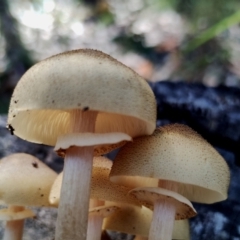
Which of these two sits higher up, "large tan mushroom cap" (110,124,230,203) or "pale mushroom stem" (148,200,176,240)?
"large tan mushroom cap" (110,124,230,203)

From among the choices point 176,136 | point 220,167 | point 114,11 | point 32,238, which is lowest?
point 32,238

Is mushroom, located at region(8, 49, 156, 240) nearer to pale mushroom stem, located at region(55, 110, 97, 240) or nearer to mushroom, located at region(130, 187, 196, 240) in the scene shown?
pale mushroom stem, located at region(55, 110, 97, 240)

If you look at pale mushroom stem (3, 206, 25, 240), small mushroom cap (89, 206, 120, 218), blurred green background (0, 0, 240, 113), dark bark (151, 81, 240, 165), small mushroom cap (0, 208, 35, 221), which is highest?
blurred green background (0, 0, 240, 113)

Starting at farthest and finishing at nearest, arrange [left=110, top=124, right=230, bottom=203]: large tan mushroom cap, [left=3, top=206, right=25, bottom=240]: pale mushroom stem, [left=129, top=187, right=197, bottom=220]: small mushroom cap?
1. [left=3, top=206, right=25, bottom=240]: pale mushroom stem
2. [left=129, top=187, right=197, bottom=220]: small mushroom cap
3. [left=110, top=124, right=230, bottom=203]: large tan mushroom cap

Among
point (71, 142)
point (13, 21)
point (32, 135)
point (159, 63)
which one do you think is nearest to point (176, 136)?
point (71, 142)

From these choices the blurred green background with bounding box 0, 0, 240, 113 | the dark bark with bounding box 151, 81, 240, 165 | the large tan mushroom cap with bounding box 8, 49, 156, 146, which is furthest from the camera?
the blurred green background with bounding box 0, 0, 240, 113

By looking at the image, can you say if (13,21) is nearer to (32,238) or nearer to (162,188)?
(32,238)

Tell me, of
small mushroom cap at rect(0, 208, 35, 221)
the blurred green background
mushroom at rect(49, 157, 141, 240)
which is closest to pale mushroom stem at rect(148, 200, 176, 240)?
mushroom at rect(49, 157, 141, 240)
